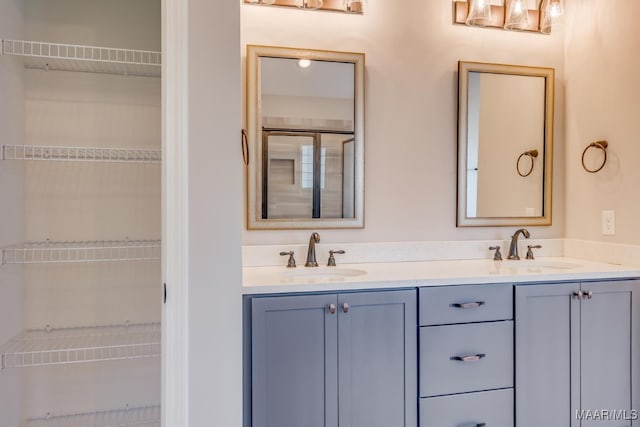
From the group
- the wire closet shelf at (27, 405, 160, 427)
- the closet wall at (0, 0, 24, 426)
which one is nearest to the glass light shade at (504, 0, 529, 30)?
the closet wall at (0, 0, 24, 426)

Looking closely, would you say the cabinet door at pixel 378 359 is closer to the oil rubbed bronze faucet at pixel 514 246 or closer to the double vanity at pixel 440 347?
the double vanity at pixel 440 347

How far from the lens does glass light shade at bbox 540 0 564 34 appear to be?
247cm

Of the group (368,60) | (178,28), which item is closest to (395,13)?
(368,60)

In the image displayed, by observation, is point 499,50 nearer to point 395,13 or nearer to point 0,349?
point 395,13

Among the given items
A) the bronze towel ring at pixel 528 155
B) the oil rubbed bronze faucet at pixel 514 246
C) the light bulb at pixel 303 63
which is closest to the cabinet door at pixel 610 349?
the oil rubbed bronze faucet at pixel 514 246

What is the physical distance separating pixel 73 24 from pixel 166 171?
1.07 meters

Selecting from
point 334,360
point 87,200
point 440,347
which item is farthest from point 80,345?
point 440,347

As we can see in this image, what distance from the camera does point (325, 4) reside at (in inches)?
88.4

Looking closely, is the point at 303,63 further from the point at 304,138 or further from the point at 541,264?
the point at 541,264

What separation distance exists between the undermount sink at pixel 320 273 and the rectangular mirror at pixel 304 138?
24cm

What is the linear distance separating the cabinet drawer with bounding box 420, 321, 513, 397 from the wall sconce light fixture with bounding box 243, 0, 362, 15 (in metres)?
1.64

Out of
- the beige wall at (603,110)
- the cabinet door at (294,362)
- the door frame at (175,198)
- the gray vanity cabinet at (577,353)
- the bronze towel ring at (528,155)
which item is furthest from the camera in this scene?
the bronze towel ring at (528,155)

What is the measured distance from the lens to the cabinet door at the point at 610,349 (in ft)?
6.47

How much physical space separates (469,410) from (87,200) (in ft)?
6.23
